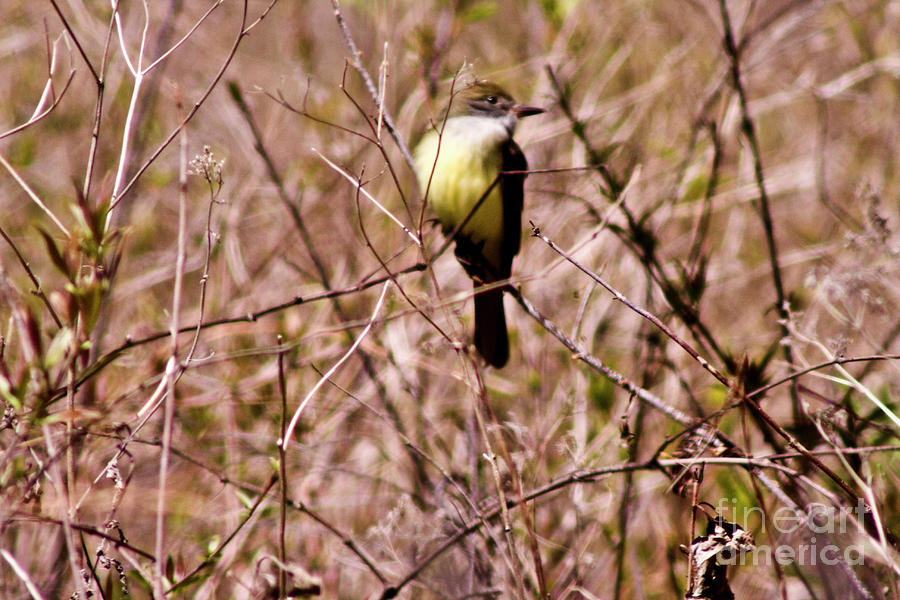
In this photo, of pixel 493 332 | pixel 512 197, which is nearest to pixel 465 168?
pixel 512 197

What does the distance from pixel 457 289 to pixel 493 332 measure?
134 cm

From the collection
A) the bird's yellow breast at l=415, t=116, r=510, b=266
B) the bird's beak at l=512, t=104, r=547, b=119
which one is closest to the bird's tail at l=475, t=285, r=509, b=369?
the bird's yellow breast at l=415, t=116, r=510, b=266

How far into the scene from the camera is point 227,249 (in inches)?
173

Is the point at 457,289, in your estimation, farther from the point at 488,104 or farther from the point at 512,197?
the point at 488,104

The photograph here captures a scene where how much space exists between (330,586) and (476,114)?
2.17m

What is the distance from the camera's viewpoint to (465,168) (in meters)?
3.62

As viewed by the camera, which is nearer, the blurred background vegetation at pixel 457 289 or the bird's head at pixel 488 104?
the blurred background vegetation at pixel 457 289

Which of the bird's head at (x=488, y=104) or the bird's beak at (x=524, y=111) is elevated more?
the bird's head at (x=488, y=104)

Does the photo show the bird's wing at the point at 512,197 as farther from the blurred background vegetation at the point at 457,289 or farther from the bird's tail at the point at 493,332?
the bird's tail at the point at 493,332

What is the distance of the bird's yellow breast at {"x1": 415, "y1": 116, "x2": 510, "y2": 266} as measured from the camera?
3.61 metres

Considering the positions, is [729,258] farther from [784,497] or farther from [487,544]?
[784,497]

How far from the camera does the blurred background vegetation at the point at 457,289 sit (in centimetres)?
257

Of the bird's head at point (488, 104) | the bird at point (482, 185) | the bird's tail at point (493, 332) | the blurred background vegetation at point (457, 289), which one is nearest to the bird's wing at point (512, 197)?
the bird at point (482, 185)

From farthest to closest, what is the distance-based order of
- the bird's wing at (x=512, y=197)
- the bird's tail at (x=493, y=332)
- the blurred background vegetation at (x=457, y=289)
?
the bird's wing at (x=512, y=197) < the bird's tail at (x=493, y=332) < the blurred background vegetation at (x=457, y=289)
